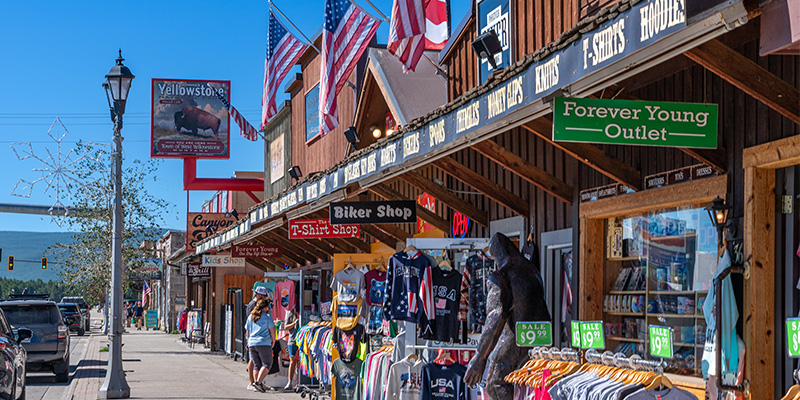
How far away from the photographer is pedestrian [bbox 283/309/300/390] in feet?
53.9

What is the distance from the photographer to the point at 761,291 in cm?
629

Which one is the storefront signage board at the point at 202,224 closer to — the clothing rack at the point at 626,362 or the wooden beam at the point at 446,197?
the wooden beam at the point at 446,197

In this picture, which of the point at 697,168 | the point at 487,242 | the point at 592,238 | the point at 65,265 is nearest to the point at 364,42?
the point at 487,242

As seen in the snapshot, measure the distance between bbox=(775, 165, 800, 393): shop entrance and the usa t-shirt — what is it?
341 cm

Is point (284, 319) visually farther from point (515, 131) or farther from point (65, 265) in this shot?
point (65, 265)

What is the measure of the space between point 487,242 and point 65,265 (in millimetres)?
40521

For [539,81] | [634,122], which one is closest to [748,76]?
[634,122]

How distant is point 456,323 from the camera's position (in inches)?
400

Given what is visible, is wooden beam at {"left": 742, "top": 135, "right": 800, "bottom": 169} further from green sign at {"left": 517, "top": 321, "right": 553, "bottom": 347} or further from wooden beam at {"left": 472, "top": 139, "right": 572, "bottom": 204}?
wooden beam at {"left": 472, "top": 139, "right": 572, "bottom": 204}

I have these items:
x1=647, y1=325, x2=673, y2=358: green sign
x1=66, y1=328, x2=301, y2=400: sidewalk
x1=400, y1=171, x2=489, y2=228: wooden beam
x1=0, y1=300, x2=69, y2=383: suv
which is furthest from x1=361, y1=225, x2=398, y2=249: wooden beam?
x1=647, y1=325, x2=673, y2=358: green sign

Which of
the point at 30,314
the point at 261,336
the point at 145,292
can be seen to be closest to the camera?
the point at 261,336

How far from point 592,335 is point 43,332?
15709mm

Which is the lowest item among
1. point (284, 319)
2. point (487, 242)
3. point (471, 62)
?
point (284, 319)

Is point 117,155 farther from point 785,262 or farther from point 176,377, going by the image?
point 785,262
